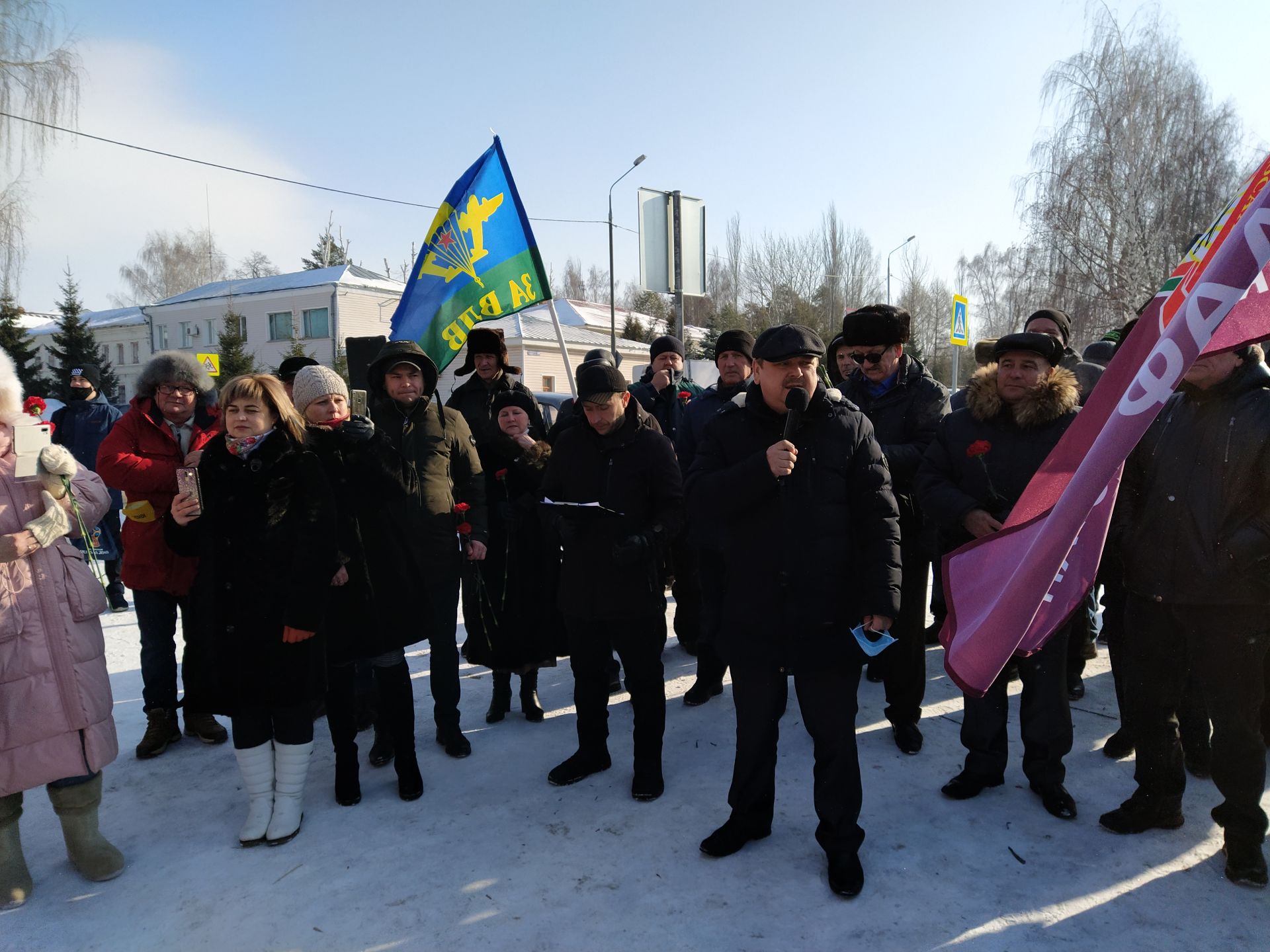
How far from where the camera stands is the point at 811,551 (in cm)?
288

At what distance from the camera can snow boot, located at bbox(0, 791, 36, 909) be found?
9.61ft

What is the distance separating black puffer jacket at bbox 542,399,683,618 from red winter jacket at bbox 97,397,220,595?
1.97m

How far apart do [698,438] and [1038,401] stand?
153 centimetres

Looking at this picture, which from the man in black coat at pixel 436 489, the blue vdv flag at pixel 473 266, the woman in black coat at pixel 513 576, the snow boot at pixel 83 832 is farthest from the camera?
the blue vdv flag at pixel 473 266

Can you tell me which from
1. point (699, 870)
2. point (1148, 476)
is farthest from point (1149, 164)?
point (699, 870)

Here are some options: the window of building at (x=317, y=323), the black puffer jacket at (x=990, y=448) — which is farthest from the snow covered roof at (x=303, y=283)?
the black puffer jacket at (x=990, y=448)

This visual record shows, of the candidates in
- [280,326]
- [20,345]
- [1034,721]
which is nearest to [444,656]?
[1034,721]

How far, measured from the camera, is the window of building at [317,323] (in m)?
35.8

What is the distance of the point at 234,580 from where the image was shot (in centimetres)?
324

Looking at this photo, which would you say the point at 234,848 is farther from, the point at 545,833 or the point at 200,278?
the point at 200,278

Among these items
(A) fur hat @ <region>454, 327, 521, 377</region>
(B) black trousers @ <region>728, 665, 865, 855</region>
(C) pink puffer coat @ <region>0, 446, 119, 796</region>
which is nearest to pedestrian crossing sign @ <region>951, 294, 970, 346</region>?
(A) fur hat @ <region>454, 327, 521, 377</region>

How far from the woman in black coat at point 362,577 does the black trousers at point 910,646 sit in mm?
2417

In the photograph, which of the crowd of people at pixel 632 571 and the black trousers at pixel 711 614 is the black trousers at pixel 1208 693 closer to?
the crowd of people at pixel 632 571

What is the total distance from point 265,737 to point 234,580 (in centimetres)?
71
